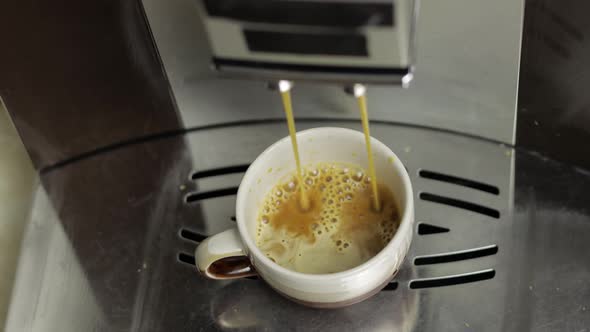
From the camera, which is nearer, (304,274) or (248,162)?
(304,274)

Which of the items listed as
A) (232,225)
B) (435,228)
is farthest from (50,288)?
(435,228)

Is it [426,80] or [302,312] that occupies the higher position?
[426,80]

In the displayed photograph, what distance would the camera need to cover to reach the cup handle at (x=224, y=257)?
1.60ft

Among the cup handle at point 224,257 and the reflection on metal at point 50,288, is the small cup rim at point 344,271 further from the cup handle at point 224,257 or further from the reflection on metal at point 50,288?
the reflection on metal at point 50,288

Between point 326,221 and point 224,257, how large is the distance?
8 cm

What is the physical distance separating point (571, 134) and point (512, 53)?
8cm

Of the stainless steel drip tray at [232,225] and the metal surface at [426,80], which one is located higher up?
the metal surface at [426,80]

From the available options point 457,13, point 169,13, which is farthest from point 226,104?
point 457,13

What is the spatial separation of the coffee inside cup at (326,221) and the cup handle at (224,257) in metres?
0.02

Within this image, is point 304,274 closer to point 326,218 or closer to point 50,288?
point 326,218

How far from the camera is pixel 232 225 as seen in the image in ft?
1.82

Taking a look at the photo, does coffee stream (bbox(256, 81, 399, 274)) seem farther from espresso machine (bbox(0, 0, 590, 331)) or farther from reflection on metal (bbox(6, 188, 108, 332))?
reflection on metal (bbox(6, 188, 108, 332))

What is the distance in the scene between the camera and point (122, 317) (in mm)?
526

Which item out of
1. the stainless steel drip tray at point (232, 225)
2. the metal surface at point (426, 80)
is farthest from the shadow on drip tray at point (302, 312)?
the metal surface at point (426, 80)
